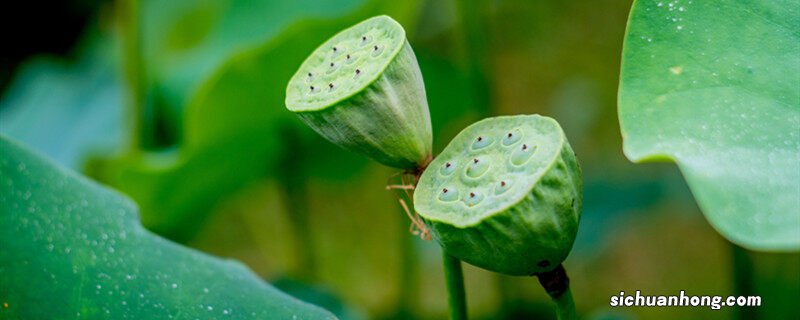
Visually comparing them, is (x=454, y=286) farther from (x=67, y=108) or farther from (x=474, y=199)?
(x=67, y=108)

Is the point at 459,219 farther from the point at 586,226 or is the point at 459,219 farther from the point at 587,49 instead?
the point at 587,49

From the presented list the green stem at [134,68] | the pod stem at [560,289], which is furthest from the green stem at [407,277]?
the pod stem at [560,289]

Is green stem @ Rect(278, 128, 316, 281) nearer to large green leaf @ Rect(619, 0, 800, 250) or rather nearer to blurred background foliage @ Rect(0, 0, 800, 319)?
blurred background foliage @ Rect(0, 0, 800, 319)

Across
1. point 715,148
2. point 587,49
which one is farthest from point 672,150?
point 587,49

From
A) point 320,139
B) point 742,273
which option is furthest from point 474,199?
point 320,139

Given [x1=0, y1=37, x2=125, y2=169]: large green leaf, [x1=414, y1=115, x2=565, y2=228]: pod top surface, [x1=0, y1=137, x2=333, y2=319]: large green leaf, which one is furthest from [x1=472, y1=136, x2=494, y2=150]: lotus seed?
[x1=0, y1=37, x2=125, y2=169]: large green leaf
